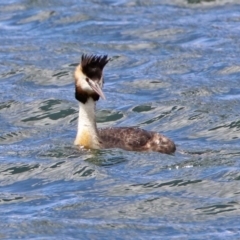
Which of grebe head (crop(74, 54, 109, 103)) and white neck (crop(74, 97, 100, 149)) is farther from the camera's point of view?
white neck (crop(74, 97, 100, 149))

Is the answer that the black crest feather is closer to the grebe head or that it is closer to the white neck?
the grebe head

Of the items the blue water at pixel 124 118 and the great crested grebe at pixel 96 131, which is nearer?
the blue water at pixel 124 118

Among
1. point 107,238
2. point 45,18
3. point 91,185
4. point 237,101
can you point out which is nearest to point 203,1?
point 45,18

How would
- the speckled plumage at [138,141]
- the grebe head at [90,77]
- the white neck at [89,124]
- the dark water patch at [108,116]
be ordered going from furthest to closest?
the dark water patch at [108,116] < the white neck at [89,124] < the speckled plumage at [138,141] < the grebe head at [90,77]

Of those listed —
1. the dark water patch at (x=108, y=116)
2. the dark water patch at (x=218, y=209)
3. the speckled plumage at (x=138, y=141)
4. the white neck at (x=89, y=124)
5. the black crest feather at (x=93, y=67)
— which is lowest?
the dark water patch at (x=108, y=116)

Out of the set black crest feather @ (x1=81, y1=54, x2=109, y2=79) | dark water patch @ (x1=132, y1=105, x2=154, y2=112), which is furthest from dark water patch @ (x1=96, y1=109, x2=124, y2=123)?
black crest feather @ (x1=81, y1=54, x2=109, y2=79)

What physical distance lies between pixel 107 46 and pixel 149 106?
4.46m

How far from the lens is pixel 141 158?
16438 millimetres

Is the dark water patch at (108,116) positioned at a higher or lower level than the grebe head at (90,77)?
lower

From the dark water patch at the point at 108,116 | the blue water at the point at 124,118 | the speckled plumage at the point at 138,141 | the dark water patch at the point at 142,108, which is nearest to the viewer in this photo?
the blue water at the point at 124,118

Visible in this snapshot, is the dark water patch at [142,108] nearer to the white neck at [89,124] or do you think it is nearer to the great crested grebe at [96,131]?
the great crested grebe at [96,131]

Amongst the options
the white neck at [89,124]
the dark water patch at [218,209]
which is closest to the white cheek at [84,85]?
the white neck at [89,124]

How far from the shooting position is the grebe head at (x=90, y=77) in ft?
53.7

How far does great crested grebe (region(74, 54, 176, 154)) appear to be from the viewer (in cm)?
1641
